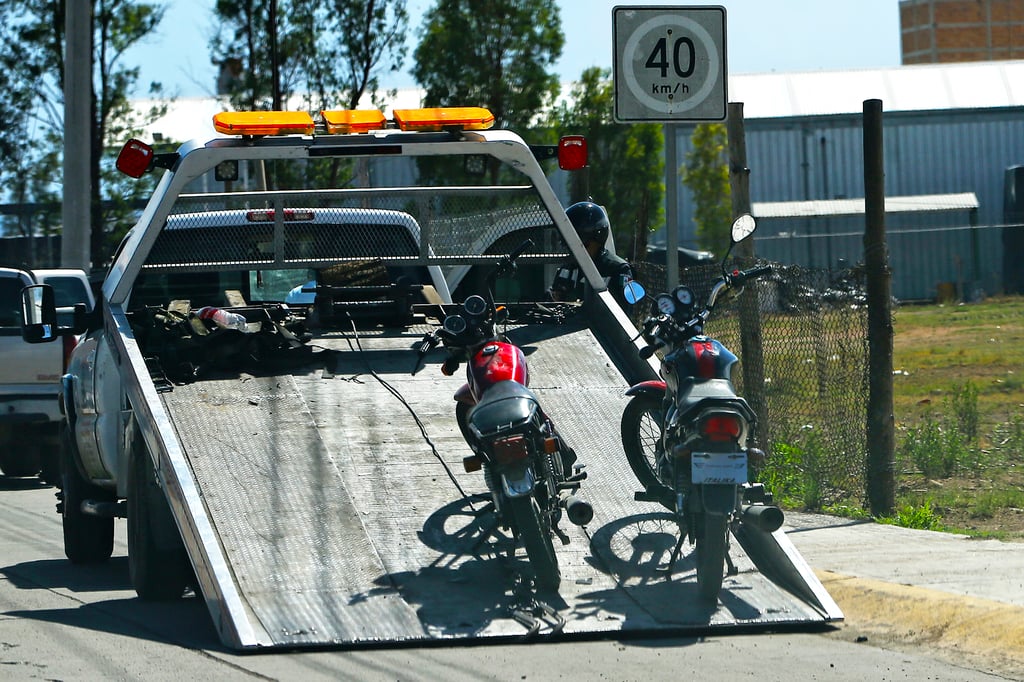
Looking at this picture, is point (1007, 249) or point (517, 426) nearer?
point (517, 426)

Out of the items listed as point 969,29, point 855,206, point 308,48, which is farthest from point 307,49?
point 969,29

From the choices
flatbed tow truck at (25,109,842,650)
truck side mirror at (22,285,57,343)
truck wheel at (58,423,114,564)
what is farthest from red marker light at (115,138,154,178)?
truck wheel at (58,423,114,564)

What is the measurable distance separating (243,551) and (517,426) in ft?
4.48

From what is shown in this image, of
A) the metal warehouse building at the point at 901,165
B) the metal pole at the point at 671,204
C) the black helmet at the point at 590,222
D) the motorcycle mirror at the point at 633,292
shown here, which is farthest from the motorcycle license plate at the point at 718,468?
the metal warehouse building at the point at 901,165

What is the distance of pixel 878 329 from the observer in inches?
403

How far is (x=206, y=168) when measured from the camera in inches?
347

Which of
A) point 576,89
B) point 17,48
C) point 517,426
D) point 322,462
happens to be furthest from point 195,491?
point 576,89

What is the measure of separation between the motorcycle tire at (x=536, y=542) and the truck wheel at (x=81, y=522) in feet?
12.5

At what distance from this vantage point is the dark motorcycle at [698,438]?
7.02 m

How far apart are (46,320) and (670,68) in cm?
418

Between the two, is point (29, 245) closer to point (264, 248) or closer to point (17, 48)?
point (17, 48)

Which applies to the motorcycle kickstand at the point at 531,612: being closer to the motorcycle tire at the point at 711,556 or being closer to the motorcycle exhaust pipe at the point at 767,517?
the motorcycle tire at the point at 711,556

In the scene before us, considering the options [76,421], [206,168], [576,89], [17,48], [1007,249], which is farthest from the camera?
[1007,249]

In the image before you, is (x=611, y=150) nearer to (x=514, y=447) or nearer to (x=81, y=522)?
(x=81, y=522)
